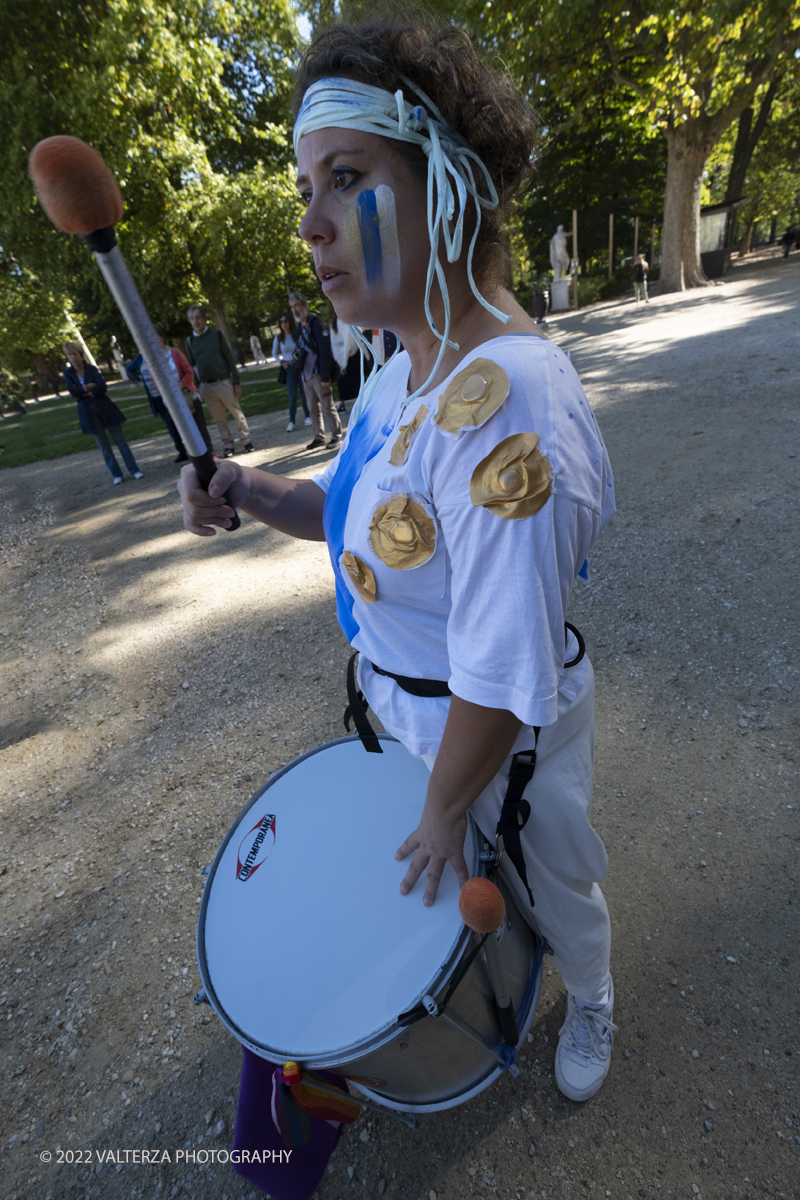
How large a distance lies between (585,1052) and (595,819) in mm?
851

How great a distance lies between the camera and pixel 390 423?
117 centimetres

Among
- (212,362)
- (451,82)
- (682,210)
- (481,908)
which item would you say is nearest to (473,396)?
(451,82)

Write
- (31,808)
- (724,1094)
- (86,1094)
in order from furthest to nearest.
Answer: (31,808)
(86,1094)
(724,1094)

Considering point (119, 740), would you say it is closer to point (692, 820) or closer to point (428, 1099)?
point (428, 1099)

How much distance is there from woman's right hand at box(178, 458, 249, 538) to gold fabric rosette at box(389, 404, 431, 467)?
0.50 meters

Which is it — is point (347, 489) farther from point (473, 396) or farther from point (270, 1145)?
point (270, 1145)

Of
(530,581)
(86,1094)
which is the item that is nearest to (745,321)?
(530,581)

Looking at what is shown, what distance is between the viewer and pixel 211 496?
130cm

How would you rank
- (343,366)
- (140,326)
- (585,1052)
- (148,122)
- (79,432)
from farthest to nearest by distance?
(79,432), (148,122), (343,366), (585,1052), (140,326)

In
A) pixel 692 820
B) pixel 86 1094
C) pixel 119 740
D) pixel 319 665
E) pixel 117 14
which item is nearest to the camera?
pixel 86 1094

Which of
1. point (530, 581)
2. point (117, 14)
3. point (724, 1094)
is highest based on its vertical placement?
point (117, 14)

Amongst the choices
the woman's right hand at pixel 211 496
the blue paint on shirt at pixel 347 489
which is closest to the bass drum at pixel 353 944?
the blue paint on shirt at pixel 347 489

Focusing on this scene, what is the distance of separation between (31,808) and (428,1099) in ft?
8.27

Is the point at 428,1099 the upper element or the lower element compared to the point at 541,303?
lower
